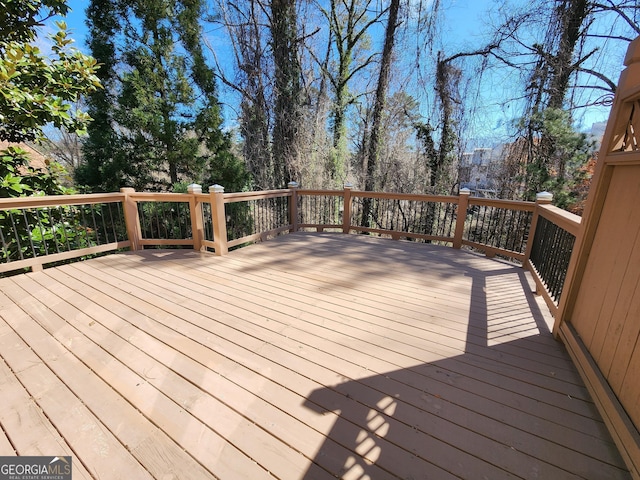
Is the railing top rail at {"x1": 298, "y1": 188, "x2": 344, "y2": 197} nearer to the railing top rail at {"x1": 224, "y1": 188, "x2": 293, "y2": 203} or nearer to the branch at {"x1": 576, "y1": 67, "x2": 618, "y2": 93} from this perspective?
the railing top rail at {"x1": 224, "y1": 188, "x2": 293, "y2": 203}

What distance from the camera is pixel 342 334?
2.00 m

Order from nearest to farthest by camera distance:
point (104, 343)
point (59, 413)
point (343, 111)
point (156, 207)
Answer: point (59, 413)
point (104, 343)
point (156, 207)
point (343, 111)

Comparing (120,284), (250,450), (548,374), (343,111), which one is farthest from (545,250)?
(343,111)

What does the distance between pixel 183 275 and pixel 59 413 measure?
5.86 feet

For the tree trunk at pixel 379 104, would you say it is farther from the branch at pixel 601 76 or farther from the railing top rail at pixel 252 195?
the branch at pixel 601 76

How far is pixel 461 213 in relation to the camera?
4.11 meters

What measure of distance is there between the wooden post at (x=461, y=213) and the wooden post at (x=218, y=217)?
3423 millimetres

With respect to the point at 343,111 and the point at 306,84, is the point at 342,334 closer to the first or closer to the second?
the point at 306,84

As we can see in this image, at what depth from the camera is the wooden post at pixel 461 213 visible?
159 inches

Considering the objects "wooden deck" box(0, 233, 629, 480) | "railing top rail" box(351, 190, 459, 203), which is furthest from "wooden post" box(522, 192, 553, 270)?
"railing top rail" box(351, 190, 459, 203)

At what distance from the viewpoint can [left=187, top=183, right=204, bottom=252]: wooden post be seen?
11.9 feet

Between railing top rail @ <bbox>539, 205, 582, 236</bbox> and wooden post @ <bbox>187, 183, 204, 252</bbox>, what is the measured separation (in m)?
3.90
